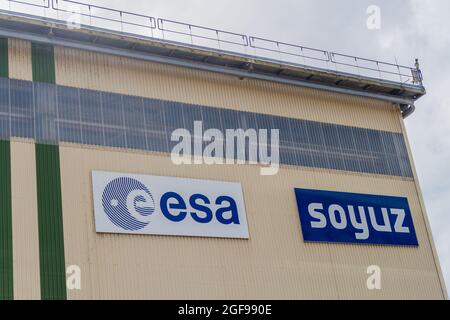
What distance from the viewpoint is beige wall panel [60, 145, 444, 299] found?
2870 centimetres

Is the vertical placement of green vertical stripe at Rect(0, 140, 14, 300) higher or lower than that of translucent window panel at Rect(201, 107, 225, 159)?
lower

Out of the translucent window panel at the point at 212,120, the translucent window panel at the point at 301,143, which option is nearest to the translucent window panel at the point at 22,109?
the translucent window panel at the point at 212,120

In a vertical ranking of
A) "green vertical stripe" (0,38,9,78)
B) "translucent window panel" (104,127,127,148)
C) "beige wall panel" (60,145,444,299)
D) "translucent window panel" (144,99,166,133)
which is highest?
"green vertical stripe" (0,38,9,78)

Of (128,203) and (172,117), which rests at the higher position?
(172,117)

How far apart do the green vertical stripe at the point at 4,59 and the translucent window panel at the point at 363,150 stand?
1803 cm

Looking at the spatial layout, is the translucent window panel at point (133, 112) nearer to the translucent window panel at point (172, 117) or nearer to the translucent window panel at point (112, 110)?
the translucent window panel at point (112, 110)

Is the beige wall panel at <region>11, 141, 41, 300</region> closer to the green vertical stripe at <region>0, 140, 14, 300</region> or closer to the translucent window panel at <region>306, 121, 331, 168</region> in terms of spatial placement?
the green vertical stripe at <region>0, 140, 14, 300</region>

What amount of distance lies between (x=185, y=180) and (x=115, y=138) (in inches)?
139

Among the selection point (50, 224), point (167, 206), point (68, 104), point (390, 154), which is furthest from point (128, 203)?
point (390, 154)

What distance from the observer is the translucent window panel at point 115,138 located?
102 feet

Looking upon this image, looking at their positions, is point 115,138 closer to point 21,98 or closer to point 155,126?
point 155,126

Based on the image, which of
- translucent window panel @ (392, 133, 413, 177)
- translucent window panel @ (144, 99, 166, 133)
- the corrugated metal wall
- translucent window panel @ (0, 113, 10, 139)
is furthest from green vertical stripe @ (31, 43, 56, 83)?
translucent window panel @ (392, 133, 413, 177)

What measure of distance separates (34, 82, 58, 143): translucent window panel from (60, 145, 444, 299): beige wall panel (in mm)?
848

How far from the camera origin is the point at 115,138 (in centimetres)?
3125
